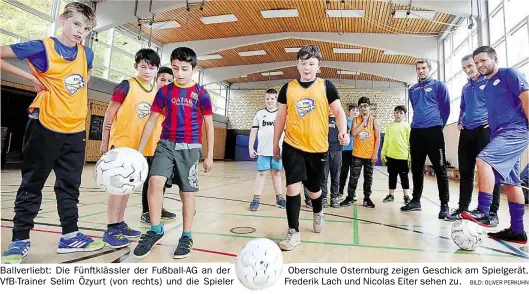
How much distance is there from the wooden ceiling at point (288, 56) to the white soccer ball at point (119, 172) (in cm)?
1200

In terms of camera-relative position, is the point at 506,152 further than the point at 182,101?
Yes

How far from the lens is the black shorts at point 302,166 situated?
220 cm

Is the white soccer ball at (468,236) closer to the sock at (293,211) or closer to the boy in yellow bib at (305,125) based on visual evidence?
the boy in yellow bib at (305,125)

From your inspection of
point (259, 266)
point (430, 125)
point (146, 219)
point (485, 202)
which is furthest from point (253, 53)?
point (259, 266)

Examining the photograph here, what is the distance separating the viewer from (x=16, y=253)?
5.42ft

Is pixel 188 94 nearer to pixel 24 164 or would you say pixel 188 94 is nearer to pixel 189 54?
pixel 189 54

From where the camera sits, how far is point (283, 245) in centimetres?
202

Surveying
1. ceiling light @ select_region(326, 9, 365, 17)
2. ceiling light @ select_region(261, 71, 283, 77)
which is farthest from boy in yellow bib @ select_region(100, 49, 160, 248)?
ceiling light @ select_region(261, 71, 283, 77)

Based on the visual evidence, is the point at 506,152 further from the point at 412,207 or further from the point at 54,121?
the point at 54,121

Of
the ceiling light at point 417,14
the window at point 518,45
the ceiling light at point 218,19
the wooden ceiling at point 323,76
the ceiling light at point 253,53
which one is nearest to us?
the window at point 518,45

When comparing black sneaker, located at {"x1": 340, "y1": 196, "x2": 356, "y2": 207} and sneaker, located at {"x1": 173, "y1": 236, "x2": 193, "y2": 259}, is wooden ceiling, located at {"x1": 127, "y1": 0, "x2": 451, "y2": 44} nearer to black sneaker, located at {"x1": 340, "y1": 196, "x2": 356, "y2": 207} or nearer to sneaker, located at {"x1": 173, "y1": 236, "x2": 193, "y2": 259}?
black sneaker, located at {"x1": 340, "y1": 196, "x2": 356, "y2": 207}

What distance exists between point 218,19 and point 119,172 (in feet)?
33.7

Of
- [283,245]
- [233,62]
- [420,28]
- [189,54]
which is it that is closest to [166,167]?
[189,54]

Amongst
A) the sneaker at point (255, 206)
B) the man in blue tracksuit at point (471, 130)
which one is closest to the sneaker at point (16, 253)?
the sneaker at point (255, 206)
